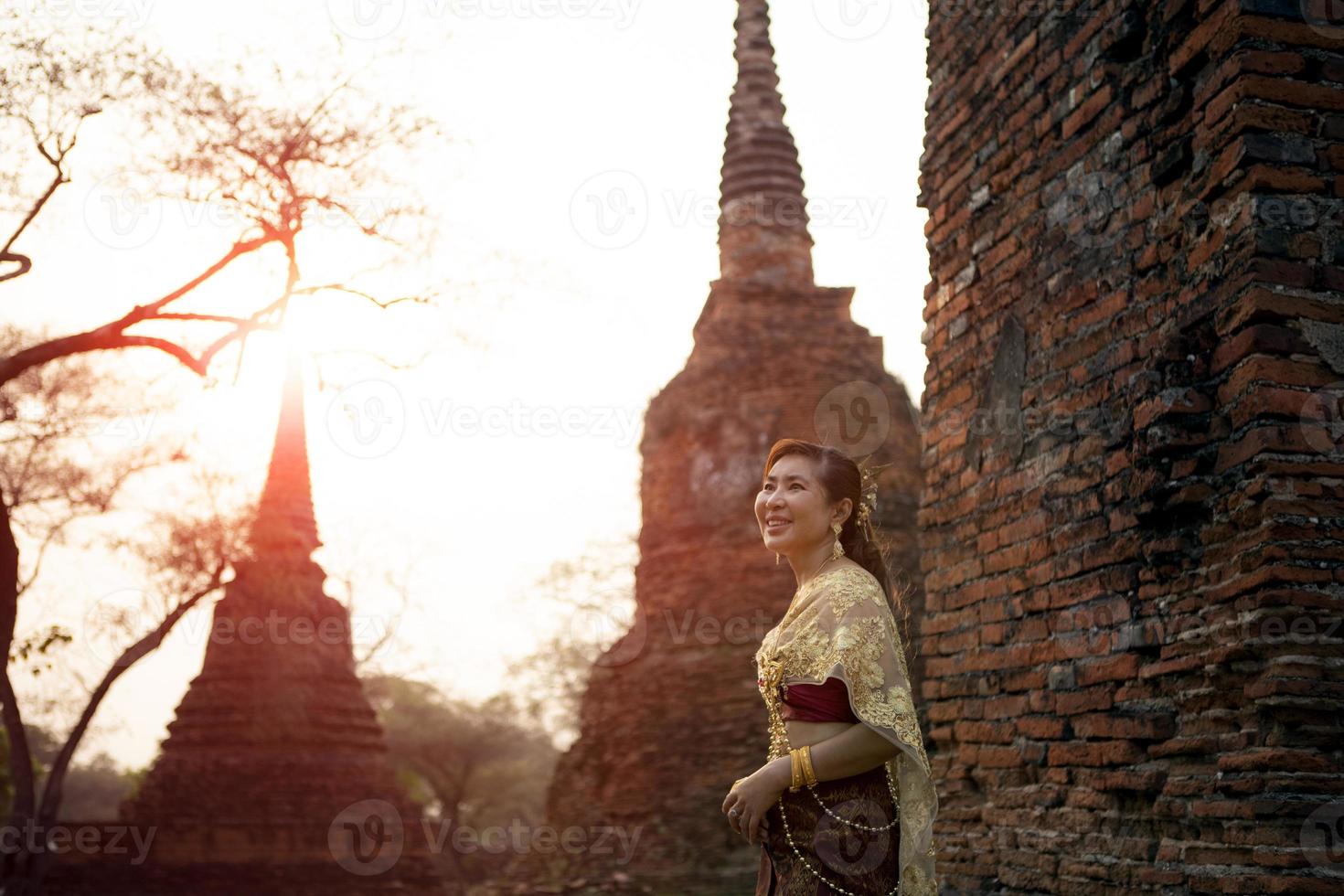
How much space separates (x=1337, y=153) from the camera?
151 inches

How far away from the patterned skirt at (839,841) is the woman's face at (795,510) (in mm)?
605

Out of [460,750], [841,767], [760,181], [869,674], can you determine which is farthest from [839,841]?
[460,750]

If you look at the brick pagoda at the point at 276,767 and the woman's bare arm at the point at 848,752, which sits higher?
the brick pagoda at the point at 276,767

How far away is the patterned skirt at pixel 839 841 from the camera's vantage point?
303 centimetres

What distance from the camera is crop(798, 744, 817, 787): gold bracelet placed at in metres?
3.01

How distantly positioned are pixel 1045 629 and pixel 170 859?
50.2ft

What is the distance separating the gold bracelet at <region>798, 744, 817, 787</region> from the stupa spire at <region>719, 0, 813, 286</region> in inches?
638

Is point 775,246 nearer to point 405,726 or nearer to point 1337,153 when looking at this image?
point 1337,153

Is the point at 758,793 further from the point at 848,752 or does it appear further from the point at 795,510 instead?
the point at 795,510

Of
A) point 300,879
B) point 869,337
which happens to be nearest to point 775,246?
point 869,337

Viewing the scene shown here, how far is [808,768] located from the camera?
301 centimetres

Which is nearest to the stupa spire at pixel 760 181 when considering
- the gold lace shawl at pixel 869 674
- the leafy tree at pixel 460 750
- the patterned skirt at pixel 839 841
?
the gold lace shawl at pixel 869 674

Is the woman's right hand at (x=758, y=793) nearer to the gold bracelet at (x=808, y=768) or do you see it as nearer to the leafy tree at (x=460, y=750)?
the gold bracelet at (x=808, y=768)

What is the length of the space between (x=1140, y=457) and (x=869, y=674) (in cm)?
162
